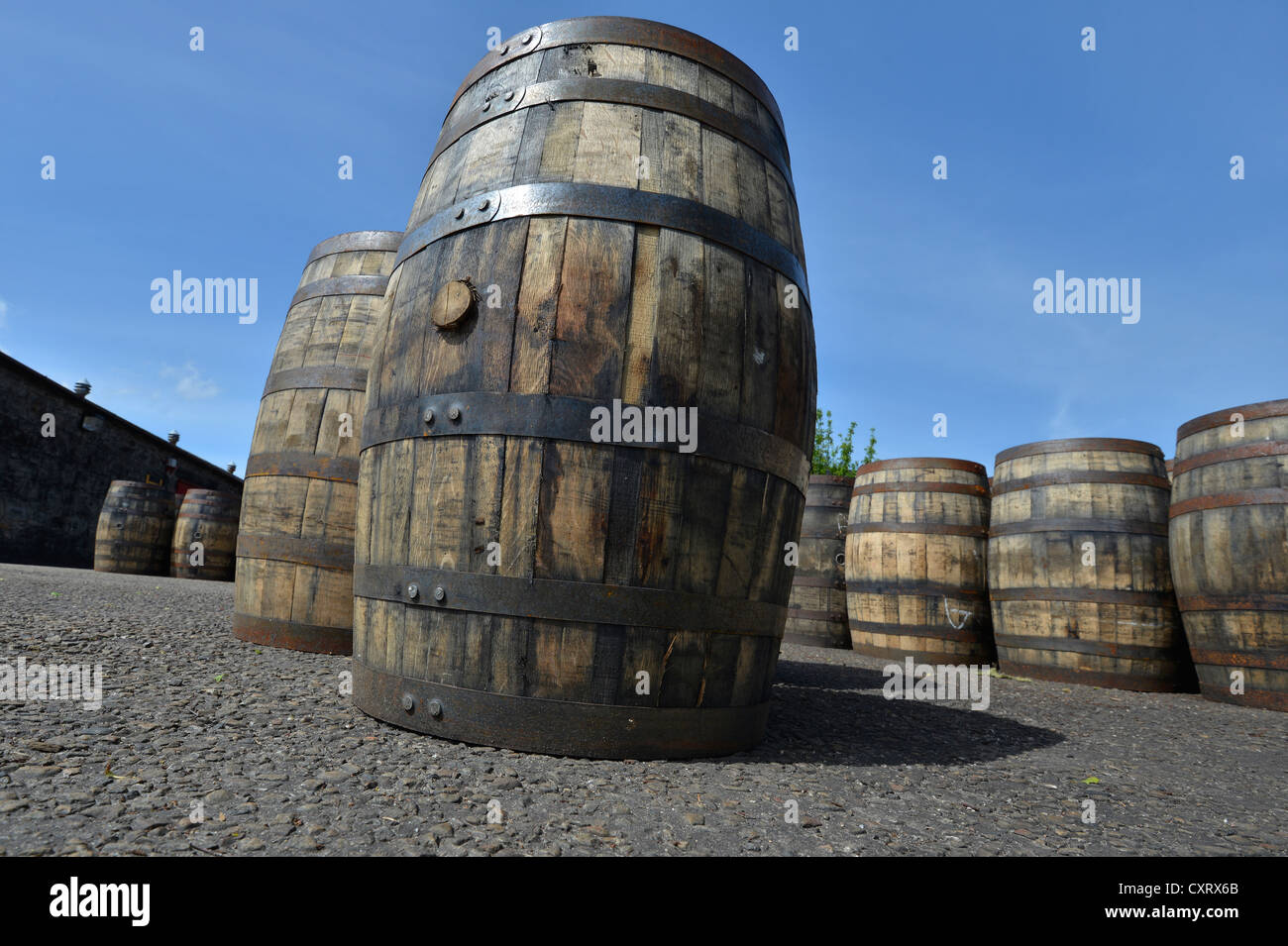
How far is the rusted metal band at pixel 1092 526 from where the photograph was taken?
251 inches

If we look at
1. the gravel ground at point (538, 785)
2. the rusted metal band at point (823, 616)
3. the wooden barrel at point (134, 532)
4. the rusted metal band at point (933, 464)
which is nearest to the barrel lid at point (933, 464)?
the rusted metal band at point (933, 464)

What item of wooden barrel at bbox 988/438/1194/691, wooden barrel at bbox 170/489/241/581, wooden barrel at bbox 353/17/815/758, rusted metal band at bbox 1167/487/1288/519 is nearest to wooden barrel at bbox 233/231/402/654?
wooden barrel at bbox 353/17/815/758

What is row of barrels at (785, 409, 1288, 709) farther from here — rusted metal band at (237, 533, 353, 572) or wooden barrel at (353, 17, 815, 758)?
rusted metal band at (237, 533, 353, 572)

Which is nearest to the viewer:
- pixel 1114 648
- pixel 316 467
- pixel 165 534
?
pixel 316 467

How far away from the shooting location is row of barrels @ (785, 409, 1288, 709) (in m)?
5.40

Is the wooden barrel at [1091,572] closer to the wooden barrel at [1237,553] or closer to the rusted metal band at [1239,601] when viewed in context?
the wooden barrel at [1237,553]

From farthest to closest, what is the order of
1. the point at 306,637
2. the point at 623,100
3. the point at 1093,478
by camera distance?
1. the point at 1093,478
2. the point at 306,637
3. the point at 623,100

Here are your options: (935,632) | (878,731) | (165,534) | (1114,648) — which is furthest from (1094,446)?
(165,534)

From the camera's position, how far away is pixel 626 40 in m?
3.14

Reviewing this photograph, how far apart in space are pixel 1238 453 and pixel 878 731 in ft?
13.7

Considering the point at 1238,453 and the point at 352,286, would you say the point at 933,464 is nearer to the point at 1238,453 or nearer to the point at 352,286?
the point at 1238,453

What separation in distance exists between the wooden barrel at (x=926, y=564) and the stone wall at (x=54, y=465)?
18284 mm
